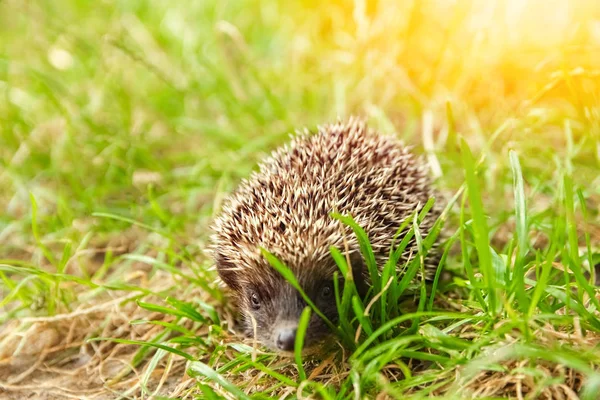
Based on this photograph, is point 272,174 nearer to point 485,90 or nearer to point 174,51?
point 485,90

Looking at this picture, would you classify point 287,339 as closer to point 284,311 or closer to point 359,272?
point 284,311

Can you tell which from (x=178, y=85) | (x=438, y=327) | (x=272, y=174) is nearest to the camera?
(x=438, y=327)

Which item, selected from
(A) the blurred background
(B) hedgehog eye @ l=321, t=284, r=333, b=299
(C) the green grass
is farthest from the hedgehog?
(A) the blurred background

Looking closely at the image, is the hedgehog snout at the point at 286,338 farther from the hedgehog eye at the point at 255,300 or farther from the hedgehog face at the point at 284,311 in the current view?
the hedgehog eye at the point at 255,300

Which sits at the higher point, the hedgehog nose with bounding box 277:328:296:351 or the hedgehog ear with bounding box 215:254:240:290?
the hedgehog ear with bounding box 215:254:240:290

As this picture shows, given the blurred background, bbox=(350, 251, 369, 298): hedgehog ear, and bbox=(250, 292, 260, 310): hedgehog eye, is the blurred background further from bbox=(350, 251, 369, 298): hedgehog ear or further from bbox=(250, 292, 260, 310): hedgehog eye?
bbox=(350, 251, 369, 298): hedgehog ear

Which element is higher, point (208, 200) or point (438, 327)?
point (208, 200)

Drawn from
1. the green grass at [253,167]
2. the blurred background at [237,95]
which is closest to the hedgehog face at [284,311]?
the green grass at [253,167]

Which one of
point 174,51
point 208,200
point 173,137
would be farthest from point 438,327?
point 174,51
